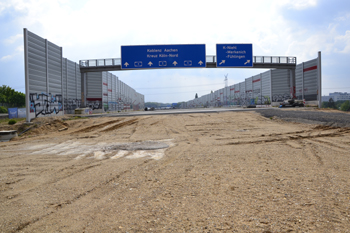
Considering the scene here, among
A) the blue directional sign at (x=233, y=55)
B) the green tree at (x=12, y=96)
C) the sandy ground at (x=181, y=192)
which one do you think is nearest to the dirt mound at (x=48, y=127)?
the sandy ground at (x=181, y=192)

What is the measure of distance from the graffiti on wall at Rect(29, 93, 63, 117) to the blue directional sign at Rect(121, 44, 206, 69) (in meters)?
8.23

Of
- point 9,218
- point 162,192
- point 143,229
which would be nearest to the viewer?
point 143,229

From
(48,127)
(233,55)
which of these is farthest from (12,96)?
(233,55)

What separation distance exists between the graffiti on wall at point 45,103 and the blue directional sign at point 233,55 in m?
19.1

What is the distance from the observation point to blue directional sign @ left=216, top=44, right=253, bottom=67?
27031mm

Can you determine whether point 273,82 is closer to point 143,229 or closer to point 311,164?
point 311,164

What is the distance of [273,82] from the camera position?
38.3 m

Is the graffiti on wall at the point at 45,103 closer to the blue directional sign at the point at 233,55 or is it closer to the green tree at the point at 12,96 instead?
the blue directional sign at the point at 233,55

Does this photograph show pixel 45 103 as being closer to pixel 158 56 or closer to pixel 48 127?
pixel 48 127

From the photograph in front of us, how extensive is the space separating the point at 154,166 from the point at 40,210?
8.96ft

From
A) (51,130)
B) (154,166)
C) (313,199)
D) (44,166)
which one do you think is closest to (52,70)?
A: (51,130)

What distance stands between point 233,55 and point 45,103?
21806 mm

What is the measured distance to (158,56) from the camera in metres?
26.0

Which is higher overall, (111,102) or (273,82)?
(273,82)
